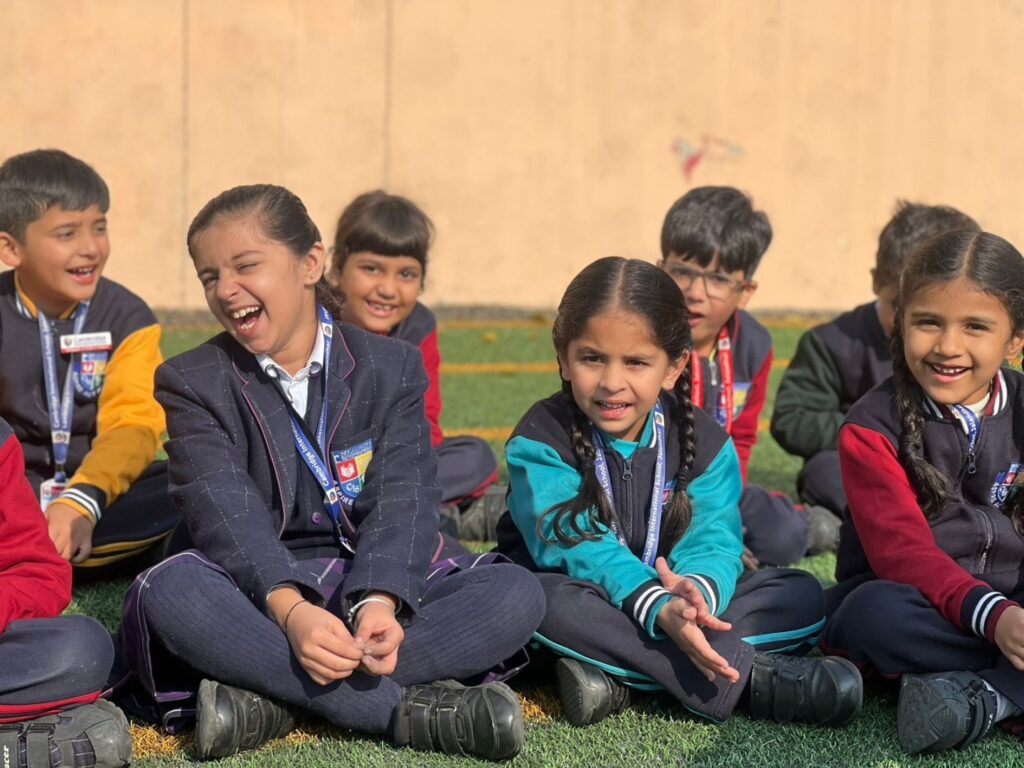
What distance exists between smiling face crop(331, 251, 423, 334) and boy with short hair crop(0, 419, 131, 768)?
1909 millimetres

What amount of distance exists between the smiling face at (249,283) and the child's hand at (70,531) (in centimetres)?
97

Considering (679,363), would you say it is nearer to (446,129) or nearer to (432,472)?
(432,472)

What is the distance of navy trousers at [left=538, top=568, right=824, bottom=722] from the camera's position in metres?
3.18

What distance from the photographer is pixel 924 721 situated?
3.02m

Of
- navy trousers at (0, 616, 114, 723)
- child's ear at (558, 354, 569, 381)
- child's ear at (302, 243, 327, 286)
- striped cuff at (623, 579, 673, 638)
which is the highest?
child's ear at (302, 243, 327, 286)

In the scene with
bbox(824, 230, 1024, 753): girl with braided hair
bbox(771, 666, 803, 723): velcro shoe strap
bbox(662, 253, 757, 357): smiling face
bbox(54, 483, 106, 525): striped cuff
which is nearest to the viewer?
bbox(771, 666, 803, 723): velcro shoe strap

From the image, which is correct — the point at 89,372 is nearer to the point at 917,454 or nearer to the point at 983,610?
the point at 917,454

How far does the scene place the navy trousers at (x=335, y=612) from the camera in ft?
9.80

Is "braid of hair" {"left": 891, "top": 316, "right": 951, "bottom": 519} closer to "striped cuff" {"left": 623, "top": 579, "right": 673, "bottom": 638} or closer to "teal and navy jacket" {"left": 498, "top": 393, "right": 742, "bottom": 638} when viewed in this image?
"teal and navy jacket" {"left": 498, "top": 393, "right": 742, "bottom": 638}

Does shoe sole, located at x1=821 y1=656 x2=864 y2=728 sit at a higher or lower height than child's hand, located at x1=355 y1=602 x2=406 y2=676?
lower

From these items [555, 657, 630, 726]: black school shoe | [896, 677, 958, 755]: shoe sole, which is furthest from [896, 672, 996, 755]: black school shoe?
[555, 657, 630, 726]: black school shoe

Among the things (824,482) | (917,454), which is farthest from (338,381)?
(824,482)

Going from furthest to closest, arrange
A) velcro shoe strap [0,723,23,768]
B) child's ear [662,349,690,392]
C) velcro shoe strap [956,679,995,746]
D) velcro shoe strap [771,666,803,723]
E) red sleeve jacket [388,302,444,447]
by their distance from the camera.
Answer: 1. red sleeve jacket [388,302,444,447]
2. child's ear [662,349,690,392]
3. velcro shoe strap [771,666,803,723]
4. velcro shoe strap [956,679,995,746]
5. velcro shoe strap [0,723,23,768]

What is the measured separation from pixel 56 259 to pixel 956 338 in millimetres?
2601
